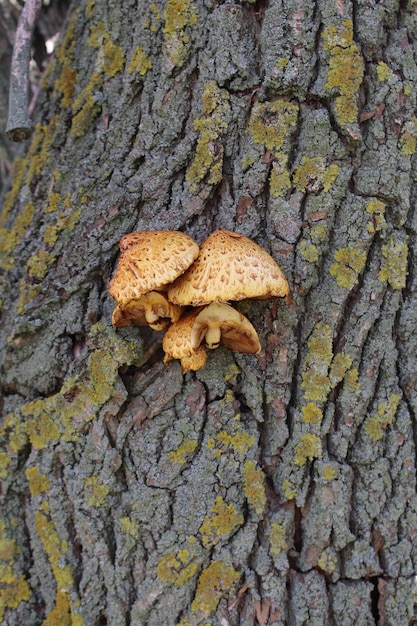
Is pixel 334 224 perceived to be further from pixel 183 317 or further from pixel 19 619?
pixel 19 619

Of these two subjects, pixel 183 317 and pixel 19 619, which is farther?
pixel 19 619

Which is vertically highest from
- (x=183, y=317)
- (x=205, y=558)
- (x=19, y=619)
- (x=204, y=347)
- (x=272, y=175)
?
(x=272, y=175)

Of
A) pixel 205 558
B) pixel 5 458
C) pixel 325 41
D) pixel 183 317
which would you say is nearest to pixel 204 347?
pixel 183 317

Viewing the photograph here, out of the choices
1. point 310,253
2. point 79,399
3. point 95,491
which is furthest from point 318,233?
point 95,491

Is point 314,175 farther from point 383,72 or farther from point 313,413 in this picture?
point 313,413

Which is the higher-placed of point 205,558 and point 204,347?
point 204,347

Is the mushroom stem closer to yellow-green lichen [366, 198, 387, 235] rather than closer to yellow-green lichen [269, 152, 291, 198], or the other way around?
yellow-green lichen [269, 152, 291, 198]
